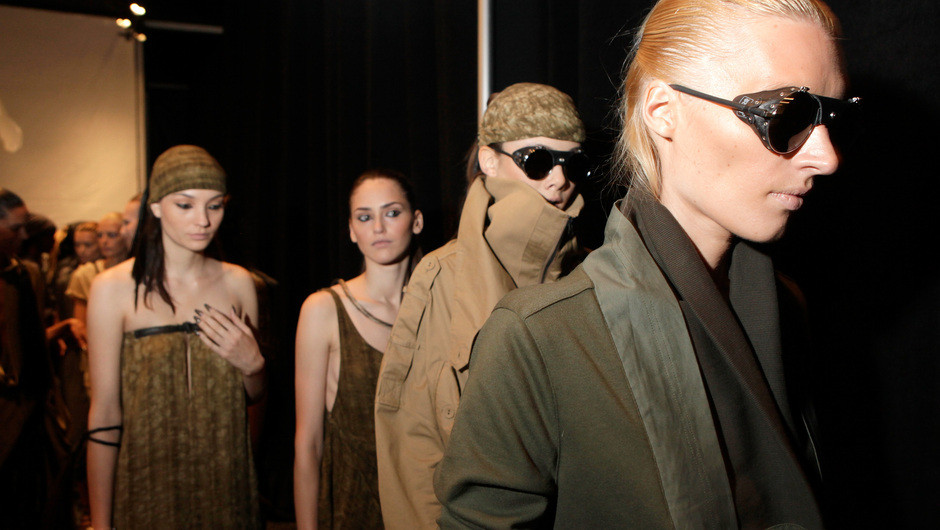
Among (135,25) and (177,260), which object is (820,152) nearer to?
(177,260)

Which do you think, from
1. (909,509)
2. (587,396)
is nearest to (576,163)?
(587,396)

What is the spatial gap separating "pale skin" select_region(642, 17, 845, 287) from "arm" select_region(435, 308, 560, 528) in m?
0.35

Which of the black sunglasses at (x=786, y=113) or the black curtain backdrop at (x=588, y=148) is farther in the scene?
the black curtain backdrop at (x=588, y=148)

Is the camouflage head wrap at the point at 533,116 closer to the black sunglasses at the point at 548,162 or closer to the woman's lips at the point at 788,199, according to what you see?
the black sunglasses at the point at 548,162

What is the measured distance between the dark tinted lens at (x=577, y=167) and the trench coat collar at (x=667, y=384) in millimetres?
782

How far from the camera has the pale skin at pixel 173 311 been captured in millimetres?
2070

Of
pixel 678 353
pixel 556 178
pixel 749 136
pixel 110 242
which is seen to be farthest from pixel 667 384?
pixel 110 242

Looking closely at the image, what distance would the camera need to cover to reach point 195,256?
2258mm

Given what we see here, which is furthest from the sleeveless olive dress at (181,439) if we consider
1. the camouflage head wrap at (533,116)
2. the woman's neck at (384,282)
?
the camouflage head wrap at (533,116)

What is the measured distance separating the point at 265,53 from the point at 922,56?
473 cm

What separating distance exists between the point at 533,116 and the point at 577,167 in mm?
182

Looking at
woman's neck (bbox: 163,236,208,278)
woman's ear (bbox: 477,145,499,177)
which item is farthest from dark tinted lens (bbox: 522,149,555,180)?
woman's neck (bbox: 163,236,208,278)

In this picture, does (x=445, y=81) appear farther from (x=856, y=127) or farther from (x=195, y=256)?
(x=856, y=127)

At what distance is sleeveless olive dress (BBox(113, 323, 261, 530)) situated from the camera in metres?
2.09
